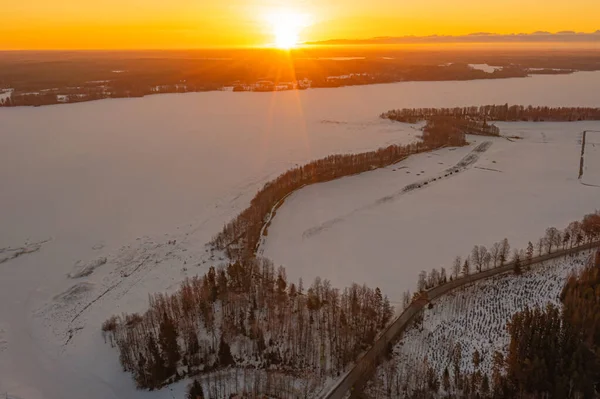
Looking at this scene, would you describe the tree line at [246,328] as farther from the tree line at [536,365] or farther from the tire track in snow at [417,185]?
the tire track in snow at [417,185]

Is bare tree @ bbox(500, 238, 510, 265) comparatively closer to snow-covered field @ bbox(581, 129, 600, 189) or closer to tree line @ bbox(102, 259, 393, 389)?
tree line @ bbox(102, 259, 393, 389)

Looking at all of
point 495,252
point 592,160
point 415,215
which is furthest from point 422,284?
point 592,160

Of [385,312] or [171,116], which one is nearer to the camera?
[385,312]

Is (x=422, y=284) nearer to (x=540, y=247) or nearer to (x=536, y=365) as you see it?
(x=536, y=365)

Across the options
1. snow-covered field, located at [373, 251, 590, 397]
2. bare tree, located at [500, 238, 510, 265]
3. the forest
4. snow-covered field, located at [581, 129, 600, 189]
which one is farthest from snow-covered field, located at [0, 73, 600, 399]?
the forest

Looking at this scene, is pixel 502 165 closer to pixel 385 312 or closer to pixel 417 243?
pixel 417 243

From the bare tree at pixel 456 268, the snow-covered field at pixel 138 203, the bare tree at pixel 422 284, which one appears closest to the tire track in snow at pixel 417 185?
the snow-covered field at pixel 138 203

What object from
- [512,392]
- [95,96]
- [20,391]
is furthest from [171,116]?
[512,392]
